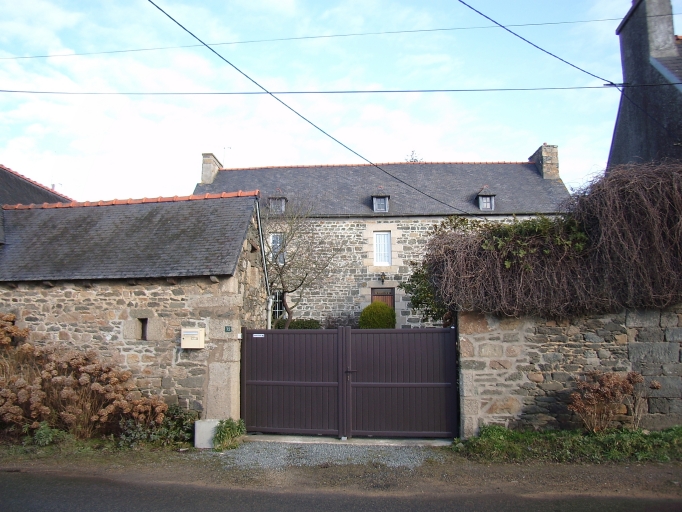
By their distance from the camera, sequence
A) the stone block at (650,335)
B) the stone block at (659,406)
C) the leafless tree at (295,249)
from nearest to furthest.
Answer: the stone block at (659,406) < the stone block at (650,335) < the leafless tree at (295,249)

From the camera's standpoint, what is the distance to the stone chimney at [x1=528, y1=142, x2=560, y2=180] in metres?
19.8

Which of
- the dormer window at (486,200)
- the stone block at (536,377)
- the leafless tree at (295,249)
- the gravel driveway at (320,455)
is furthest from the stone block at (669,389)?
the dormer window at (486,200)

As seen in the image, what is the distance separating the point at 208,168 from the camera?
20812 mm

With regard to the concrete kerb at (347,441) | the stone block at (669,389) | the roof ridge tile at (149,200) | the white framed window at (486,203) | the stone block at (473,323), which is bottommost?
the concrete kerb at (347,441)

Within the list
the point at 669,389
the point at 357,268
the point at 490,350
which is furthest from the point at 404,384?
the point at 357,268

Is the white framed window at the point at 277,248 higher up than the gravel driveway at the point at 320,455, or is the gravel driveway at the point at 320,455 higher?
the white framed window at the point at 277,248

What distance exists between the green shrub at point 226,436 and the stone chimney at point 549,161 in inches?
664

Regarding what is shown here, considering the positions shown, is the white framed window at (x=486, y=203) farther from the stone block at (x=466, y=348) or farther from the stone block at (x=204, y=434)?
the stone block at (x=204, y=434)

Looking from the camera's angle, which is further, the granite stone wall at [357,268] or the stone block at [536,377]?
the granite stone wall at [357,268]

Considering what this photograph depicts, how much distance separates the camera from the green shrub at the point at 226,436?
6.90 m

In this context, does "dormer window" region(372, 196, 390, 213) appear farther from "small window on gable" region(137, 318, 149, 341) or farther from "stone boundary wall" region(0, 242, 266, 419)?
"small window on gable" region(137, 318, 149, 341)

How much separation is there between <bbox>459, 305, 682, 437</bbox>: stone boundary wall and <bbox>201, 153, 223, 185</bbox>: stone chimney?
16.0 meters

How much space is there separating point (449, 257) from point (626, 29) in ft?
26.8

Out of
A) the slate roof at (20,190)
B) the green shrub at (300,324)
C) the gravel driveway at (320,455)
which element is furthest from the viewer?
the green shrub at (300,324)
